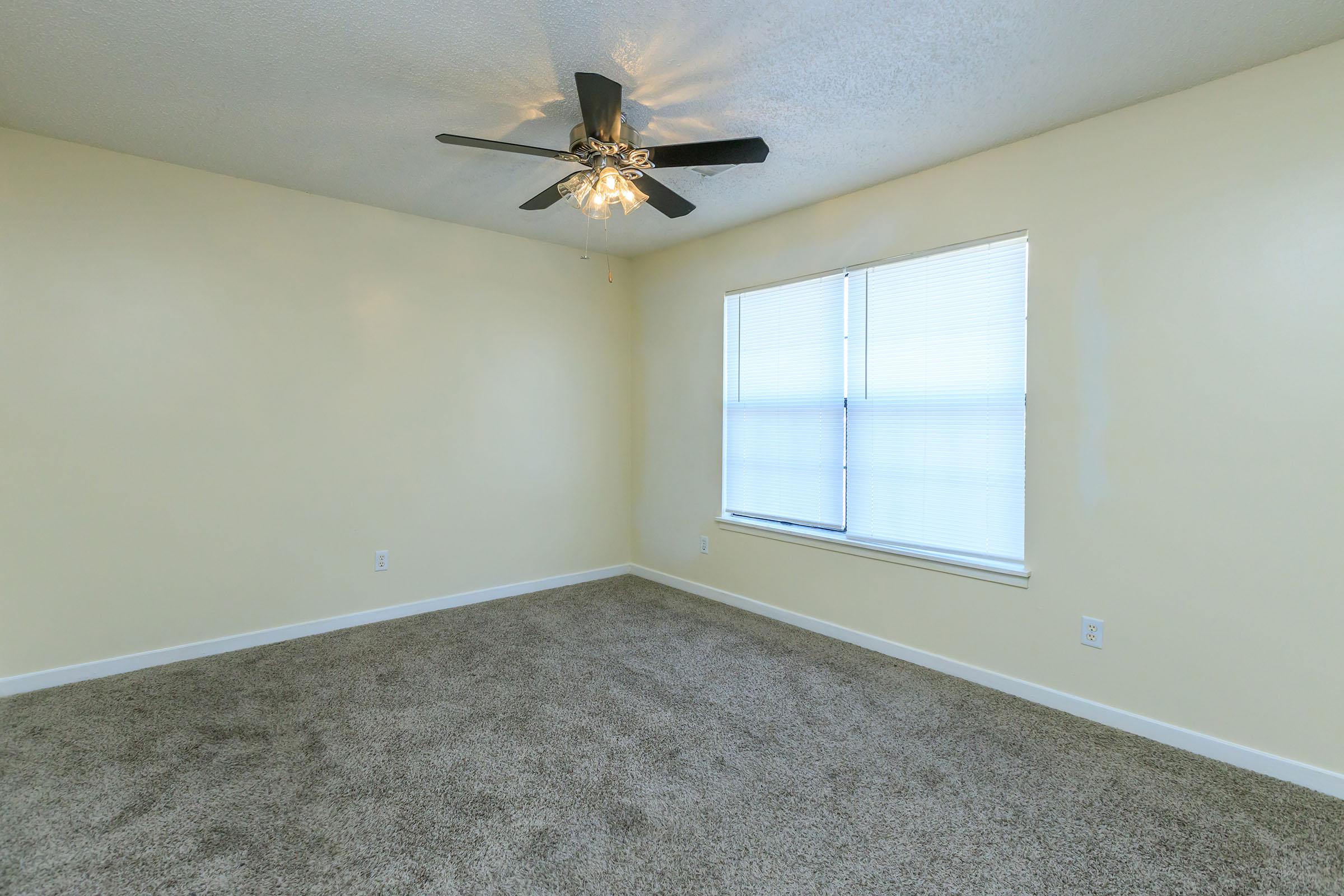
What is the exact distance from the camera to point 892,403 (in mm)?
3119

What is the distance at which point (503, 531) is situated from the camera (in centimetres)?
413

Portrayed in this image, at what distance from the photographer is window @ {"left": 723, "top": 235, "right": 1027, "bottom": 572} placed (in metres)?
2.73

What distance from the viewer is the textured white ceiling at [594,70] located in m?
1.83

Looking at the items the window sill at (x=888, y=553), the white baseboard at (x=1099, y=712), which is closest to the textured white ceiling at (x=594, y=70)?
the window sill at (x=888, y=553)

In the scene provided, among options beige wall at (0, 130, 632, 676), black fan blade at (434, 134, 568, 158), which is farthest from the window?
black fan blade at (434, 134, 568, 158)

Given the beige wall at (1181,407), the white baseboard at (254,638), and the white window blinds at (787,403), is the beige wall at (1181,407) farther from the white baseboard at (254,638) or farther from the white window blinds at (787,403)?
the white baseboard at (254,638)

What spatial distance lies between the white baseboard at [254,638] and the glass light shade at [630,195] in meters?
2.77

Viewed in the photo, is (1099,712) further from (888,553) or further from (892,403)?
(892,403)

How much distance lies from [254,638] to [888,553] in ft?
11.4

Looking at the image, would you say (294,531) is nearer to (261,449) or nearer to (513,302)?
(261,449)

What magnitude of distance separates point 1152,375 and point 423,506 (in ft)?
12.7

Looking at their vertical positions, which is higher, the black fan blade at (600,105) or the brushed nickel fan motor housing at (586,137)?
the brushed nickel fan motor housing at (586,137)

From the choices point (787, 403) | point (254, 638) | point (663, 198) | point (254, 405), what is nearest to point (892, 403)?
point (787, 403)

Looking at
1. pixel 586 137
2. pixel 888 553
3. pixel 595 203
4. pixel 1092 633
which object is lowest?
pixel 1092 633
